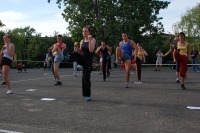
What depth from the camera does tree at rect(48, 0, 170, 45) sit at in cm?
3841

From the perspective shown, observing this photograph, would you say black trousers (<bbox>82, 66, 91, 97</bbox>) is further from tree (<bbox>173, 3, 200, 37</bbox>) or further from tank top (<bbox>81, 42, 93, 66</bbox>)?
tree (<bbox>173, 3, 200, 37</bbox>)

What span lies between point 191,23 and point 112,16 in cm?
3675

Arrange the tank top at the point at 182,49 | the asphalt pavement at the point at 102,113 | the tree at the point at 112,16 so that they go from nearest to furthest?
the asphalt pavement at the point at 102,113 < the tank top at the point at 182,49 < the tree at the point at 112,16

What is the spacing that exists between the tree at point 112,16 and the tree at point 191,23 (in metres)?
30.6

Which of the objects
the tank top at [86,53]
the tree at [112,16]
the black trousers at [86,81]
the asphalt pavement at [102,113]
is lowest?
the asphalt pavement at [102,113]

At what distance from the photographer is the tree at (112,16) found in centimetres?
3841

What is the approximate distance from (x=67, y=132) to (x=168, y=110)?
8.82 ft

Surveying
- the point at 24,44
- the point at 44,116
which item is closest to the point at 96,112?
the point at 44,116

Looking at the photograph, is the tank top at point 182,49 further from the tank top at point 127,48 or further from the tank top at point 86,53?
the tank top at point 86,53

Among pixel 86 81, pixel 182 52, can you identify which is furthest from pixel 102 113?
pixel 182 52

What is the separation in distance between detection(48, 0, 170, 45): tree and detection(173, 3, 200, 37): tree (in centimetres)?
3060

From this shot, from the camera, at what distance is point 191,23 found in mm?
71125

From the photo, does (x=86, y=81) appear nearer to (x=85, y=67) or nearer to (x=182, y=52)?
(x=85, y=67)

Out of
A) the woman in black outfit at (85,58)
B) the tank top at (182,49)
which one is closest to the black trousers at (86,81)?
the woman in black outfit at (85,58)
